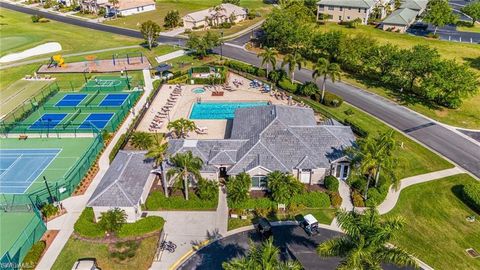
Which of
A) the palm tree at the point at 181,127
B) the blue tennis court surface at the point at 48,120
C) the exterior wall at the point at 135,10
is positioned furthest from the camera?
the exterior wall at the point at 135,10

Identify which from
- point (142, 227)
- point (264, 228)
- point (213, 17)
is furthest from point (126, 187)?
point (213, 17)

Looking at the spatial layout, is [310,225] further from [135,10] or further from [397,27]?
[135,10]

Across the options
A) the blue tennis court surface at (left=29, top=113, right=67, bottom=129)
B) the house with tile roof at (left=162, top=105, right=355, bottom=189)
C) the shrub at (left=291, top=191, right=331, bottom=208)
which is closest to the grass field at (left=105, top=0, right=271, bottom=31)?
the blue tennis court surface at (left=29, top=113, right=67, bottom=129)

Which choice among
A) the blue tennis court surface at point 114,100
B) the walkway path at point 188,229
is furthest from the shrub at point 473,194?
the blue tennis court surface at point 114,100

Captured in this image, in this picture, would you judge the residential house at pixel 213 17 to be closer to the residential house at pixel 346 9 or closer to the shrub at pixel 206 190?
the residential house at pixel 346 9

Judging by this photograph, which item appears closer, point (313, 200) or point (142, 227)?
point (142, 227)
